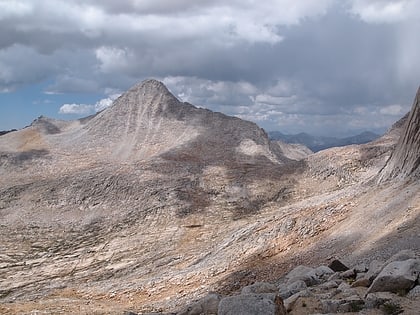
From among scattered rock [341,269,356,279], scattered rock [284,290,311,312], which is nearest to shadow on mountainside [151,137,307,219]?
scattered rock [341,269,356,279]

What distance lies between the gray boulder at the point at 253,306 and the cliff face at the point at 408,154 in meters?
15.7

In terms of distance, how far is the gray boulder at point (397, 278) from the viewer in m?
11.0

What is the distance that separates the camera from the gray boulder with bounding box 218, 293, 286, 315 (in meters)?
10.3

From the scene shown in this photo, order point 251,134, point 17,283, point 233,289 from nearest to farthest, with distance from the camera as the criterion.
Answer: point 233,289
point 17,283
point 251,134

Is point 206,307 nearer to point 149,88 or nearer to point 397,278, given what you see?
point 397,278

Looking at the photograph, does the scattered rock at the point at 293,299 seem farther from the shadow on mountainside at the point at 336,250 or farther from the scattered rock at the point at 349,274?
the shadow on mountainside at the point at 336,250

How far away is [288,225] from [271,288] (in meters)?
11.1

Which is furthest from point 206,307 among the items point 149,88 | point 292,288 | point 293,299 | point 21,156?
point 149,88

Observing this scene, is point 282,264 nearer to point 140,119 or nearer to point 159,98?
point 140,119

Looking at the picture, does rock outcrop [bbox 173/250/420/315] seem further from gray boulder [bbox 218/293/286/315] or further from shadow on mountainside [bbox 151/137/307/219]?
shadow on mountainside [bbox 151/137/307/219]

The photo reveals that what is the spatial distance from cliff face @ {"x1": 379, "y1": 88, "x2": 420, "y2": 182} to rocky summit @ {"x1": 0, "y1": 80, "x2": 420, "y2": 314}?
10cm

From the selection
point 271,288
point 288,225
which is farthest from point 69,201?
point 271,288

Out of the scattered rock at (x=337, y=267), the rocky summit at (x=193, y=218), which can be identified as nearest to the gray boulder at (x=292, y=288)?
the rocky summit at (x=193, y=218)

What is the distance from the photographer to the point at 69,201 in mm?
44531
